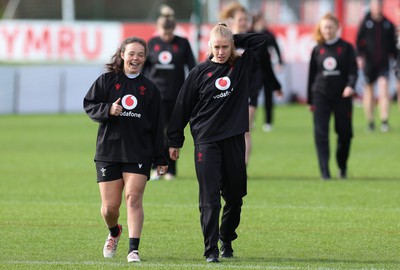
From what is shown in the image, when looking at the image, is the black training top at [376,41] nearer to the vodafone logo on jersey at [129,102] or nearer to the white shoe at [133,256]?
the vodafone logo on jersey at [129,102]

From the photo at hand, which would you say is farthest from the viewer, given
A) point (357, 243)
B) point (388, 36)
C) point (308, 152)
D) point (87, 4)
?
point (87, 4)

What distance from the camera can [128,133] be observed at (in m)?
9.27

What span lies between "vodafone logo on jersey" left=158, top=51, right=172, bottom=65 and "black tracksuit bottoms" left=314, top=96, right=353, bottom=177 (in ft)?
7.07

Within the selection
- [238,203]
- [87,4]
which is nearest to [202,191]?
[238,203]

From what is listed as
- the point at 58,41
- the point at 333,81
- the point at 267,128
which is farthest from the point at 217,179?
the point at 58,41

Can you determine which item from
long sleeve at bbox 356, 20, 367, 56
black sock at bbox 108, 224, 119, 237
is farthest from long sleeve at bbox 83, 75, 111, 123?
long sleeve at bbox 356, 20, 367, 56

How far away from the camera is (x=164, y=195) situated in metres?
14.1

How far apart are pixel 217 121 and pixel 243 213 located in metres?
3.29

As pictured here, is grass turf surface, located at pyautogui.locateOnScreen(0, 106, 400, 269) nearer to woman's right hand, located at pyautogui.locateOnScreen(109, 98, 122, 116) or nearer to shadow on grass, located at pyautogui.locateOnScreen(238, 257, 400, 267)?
shadow on grass, located at pyautogui.locateOnScreen(238, 257, 400, 267)

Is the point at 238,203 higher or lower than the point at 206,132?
lower

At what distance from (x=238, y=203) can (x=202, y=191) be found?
41 cm

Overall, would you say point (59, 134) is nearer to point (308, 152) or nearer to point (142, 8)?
point (308, 152)

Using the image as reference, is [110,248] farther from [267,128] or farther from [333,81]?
[267,128]

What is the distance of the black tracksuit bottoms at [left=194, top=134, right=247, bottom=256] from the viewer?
924 centimetres
